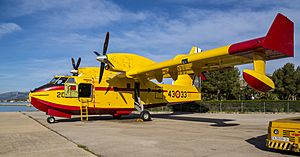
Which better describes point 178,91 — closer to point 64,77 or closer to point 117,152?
point 64,77

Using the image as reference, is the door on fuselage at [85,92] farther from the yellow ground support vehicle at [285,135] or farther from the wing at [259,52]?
the yellow ground support vehicle at [285,135]

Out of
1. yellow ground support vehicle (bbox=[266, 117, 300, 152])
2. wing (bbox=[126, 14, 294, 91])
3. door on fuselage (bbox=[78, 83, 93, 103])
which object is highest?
wing (bbox=[126, 14, 294, 91])

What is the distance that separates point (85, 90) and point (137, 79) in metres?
3.92

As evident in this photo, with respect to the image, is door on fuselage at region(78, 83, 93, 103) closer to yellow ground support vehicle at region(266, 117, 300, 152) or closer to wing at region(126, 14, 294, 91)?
wing at region(126, 14, 294, 91)

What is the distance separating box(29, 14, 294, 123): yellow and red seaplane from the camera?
36.9ft

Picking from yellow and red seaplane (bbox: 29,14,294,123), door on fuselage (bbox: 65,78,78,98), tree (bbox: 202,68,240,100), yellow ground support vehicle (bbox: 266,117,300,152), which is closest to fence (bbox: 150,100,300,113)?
yellow and red seaplane (bbox: 29,14,294,123)

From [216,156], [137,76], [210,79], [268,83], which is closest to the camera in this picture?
[216,156]

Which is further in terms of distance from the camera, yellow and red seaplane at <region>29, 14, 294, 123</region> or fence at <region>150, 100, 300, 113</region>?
fence at <region>150, 100, 300, 113</region>

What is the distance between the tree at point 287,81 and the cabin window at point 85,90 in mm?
36864

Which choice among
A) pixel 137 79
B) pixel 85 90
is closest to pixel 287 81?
pixel 137 79

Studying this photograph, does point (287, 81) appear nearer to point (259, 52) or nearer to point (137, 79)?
point (137, 79)

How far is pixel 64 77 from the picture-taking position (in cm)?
1806

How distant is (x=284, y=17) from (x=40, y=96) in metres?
14.7

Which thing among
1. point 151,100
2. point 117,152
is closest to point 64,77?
point 151,100
